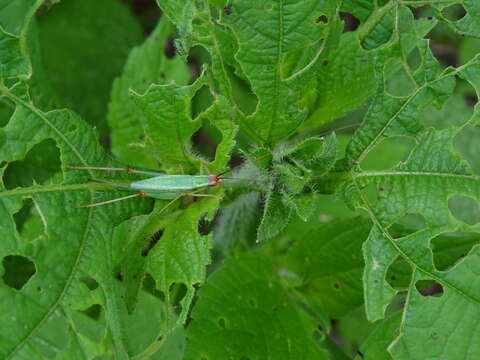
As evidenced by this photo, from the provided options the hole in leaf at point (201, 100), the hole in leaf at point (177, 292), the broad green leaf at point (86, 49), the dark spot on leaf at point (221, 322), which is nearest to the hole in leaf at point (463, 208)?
the hole in leaf at point (201, 100)

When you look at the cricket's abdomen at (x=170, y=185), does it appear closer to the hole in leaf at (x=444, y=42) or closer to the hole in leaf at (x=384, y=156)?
the hole in leaf at (x=384, y=156)

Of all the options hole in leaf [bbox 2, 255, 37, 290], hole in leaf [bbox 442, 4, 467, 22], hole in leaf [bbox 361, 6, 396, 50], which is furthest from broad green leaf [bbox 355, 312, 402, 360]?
hole in leaf [bbox 442, 4, 467, 22]

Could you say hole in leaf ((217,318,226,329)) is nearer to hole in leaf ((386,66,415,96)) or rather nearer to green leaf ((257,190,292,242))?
green leaf ((257,190,292,242))

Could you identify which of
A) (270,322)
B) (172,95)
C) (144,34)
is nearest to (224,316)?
(270,322)

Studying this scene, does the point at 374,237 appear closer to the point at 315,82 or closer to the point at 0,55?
the point at 315,82

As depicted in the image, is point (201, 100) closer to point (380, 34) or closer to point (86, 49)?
point (86, 49)

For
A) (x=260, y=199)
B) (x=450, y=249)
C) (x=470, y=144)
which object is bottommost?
(x=470, y=144)

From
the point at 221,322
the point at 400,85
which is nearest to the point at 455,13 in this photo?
the point at 400,85

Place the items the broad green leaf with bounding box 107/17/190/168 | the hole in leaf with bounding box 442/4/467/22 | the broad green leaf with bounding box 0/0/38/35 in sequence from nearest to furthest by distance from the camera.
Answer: the broad green leaf with bounding box 0/0/38/35 → the broad green leaf with bounding box 107/17/190/168 → the hole in leaf with bounding box 442/4/467/22
